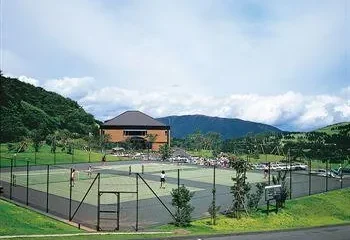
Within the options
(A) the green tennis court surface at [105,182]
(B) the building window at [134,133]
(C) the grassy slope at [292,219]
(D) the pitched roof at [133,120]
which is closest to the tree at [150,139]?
(B) the building window at [134,133]

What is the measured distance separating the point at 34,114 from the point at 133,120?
2427 cm

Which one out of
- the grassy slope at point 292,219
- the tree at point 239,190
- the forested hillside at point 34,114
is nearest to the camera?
the grassy slope at point 292,219

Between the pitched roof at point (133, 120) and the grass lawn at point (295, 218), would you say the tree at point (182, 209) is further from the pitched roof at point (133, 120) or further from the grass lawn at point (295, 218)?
the pitched roof at point (133, 120)

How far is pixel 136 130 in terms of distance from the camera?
3696 inches

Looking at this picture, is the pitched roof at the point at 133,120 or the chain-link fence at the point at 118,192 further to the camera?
the pitched roof at the point at 133,120

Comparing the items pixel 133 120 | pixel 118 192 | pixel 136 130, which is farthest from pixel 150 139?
pixel 118 192

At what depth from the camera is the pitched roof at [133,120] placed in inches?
3703

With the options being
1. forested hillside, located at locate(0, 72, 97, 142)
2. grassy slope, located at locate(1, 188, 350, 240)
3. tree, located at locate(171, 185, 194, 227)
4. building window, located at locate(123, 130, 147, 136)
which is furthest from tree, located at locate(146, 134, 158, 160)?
tree, located at locate(171, 185, 194, 227)

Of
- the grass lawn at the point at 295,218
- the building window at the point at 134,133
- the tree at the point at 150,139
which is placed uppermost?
the building window at the point at 134,133

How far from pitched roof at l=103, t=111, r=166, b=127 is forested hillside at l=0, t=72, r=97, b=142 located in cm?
604

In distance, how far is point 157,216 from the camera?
874 inches

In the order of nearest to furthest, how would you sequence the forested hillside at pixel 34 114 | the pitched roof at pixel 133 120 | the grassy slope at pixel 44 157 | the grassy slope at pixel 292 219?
the grassy slope at pixel 292 219 → the grassy slope at pixel 44 157 → the forested hillside at pixel 34 114 → the pitched roof at pixel 133 120

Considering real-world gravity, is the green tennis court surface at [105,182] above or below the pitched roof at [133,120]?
below

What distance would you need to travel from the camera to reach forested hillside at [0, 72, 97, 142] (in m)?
60.5
